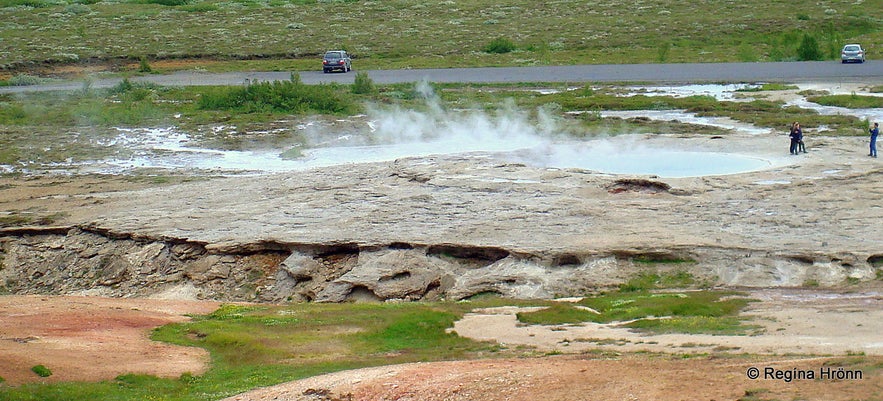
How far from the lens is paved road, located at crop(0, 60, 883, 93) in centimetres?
6575

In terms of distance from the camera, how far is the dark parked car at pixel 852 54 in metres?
69.8

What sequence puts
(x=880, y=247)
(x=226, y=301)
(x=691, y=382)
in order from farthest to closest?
A: (x=226, y=301)
(x=880, y=247)
(x=691, y=382)

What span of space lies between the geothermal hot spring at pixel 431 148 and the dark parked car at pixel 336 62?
20323mm

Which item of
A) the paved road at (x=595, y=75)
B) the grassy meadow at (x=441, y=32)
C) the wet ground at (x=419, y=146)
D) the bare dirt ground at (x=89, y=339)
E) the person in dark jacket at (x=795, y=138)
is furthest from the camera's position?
the grassy meadow at (x=441, y=32)

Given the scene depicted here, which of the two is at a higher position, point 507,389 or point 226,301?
point 507,389

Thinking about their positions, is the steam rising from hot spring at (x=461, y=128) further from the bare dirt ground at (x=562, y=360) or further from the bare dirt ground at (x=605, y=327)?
the bare dirt ground at (x=562, y=360)

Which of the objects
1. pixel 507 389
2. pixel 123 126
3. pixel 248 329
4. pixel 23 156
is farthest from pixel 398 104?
pixel 507 389

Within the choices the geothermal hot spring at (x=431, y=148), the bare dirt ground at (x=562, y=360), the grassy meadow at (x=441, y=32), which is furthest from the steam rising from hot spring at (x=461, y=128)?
the grassy meadow at (x=441, y=32)

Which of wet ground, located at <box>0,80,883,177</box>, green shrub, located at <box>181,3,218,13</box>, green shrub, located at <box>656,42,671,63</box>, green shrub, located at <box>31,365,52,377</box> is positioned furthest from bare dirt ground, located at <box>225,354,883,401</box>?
green shrub, located at <box>181,3,218,13</box>

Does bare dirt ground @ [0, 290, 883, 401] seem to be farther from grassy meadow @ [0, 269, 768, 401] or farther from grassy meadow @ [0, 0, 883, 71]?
grassy meadow @ [0, 0, 883, 71]

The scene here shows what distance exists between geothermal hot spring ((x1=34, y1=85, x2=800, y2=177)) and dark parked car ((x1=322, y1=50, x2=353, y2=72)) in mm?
20323

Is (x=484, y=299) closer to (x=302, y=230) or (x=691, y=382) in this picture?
(x=302, y=230)

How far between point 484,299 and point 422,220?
496 cm

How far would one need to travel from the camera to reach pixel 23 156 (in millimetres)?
48094
